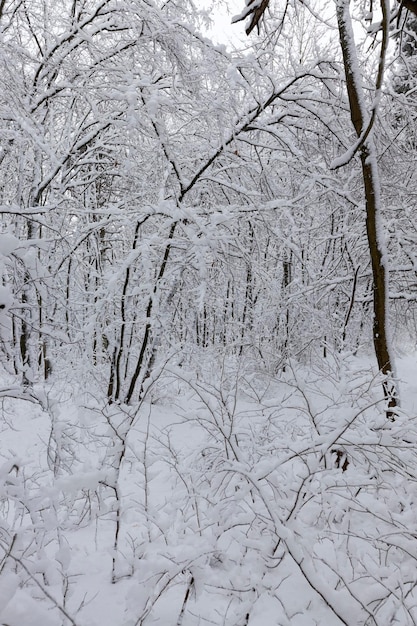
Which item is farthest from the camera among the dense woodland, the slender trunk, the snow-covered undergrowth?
the slender trunk

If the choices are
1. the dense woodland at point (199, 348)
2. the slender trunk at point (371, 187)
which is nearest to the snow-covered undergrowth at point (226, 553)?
the dense woodland at point (199, 348)

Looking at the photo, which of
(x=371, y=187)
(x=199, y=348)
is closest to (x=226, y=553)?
(x=371, y=187)

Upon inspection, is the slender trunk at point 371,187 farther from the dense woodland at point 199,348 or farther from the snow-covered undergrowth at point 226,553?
the snow-covered undergrowth at point 226,553

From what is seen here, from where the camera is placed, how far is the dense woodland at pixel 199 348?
7.43 ft

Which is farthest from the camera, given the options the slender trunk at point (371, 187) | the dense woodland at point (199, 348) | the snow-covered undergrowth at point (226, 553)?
the slender trunk at point (371, 187)

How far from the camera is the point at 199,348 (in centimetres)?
762

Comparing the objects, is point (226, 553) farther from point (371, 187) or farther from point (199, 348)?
point (199, 348)

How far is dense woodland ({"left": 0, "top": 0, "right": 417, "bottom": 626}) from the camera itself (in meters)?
→ 2.26

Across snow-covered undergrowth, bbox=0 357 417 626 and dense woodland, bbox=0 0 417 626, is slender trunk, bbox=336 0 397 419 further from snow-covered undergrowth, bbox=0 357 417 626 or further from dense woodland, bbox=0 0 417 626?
snow-covered undergrowth, bbox=0 357 417 626

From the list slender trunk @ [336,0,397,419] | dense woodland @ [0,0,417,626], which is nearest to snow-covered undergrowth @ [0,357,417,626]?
dense woodland @ [0,0,417,626]

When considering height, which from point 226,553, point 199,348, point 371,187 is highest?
point 371,187

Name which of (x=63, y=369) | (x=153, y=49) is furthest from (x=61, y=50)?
(x=63, y=369)

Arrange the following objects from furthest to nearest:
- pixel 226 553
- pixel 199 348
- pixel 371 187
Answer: pixel 199 348 → pixel 371 187 → pixel 226 553

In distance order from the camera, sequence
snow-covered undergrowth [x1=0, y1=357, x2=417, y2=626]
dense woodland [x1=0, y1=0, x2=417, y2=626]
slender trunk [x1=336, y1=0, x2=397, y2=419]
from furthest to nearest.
→ slender trunk [x1=336, y1=0, x2=397, y2=419] → dense woodland [x1=0, y1=0, x2=417, y2=626] → snow-covered undergrowth [x1=0, y1=357, x2=417, y2=626]
